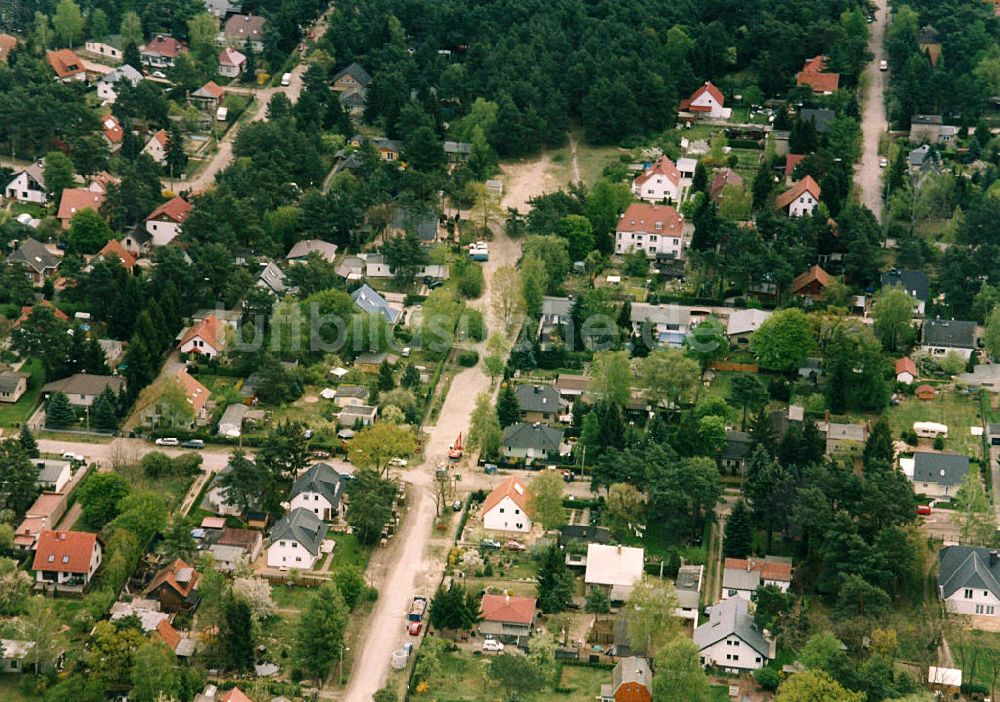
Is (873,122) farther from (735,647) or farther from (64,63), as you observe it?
(735,647)

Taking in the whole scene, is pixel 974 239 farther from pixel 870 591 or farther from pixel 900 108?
pixel 870 591

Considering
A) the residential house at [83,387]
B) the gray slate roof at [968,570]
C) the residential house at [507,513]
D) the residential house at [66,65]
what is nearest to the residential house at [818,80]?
the residential house at [66,65]

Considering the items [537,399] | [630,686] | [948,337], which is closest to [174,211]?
[537,399]

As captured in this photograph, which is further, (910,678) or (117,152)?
(117,152)

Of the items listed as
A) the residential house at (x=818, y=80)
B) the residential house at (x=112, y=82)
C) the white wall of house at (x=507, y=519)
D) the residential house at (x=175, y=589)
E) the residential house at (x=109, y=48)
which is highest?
the residential house at (x=818, y=80)

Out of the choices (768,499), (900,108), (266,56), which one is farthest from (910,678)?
(266,56)

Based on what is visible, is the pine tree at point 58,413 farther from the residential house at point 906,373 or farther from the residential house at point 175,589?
the residential house at point 906,373

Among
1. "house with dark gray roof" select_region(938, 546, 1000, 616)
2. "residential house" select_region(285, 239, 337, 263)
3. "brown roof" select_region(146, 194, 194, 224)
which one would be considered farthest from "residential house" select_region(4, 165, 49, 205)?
"house with dark gray roof" select_region(938, 546, 1000, 616)
